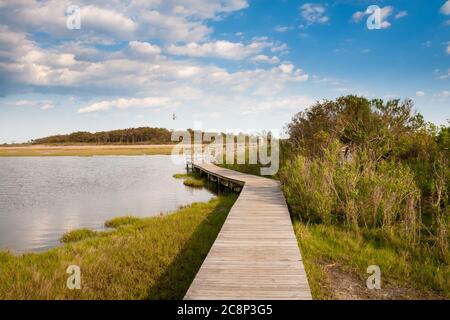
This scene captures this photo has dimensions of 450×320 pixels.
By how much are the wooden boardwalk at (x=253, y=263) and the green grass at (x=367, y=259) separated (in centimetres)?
51

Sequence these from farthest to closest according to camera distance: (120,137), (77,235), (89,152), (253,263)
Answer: (120,137), (89,152), (77,235), (253,263)

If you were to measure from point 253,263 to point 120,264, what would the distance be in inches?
129

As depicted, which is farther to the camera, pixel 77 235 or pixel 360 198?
pixel 77 235

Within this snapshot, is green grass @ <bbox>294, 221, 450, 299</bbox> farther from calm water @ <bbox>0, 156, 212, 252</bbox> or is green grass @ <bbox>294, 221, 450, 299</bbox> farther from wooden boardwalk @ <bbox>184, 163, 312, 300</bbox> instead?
calm water @ <bbox>0, 156, 212, 252</bbox>

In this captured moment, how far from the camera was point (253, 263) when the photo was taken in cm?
545

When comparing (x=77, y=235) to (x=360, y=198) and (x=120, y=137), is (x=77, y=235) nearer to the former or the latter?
(x=360, y=198)

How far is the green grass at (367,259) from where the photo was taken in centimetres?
559

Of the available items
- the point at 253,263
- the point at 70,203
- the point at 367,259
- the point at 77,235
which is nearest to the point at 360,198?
the point at 367,259

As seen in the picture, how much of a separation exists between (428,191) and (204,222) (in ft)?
25.7

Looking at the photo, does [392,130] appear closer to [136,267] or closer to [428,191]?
[428,191]

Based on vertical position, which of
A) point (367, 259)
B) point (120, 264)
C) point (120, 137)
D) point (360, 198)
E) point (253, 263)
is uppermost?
point (120, 137)

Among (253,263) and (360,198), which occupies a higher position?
(360,198)

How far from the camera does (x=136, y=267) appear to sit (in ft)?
23.2

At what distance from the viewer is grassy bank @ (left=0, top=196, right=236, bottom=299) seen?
590 cm
